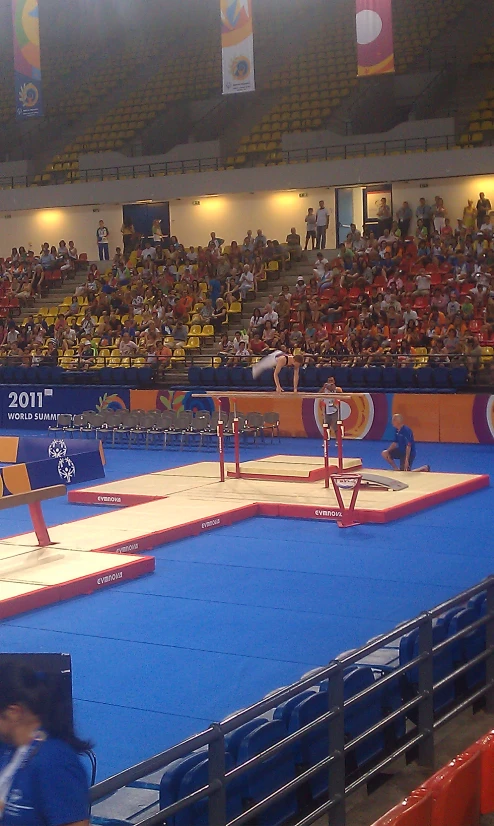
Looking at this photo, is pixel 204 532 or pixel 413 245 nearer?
pixel 204 532

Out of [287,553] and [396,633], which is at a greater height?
[396,633]

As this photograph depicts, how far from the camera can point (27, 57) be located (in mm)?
24922

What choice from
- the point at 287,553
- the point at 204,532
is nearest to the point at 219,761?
the point at 287,553

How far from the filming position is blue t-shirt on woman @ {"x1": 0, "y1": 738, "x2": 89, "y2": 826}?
10.7 ft

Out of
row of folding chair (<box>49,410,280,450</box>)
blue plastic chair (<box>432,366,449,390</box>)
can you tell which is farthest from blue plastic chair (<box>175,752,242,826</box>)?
blue plastic chair (<box>432,366,449,390</box>)

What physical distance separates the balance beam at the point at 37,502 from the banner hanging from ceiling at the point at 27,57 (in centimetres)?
1597

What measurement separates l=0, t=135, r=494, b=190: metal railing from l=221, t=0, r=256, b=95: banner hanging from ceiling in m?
7.75

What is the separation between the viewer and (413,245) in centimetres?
2742

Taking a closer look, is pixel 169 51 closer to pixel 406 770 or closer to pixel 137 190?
pixel 137 190

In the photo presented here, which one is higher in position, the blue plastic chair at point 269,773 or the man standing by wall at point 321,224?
the man standing by wall at point 321,224

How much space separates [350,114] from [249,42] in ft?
34.8

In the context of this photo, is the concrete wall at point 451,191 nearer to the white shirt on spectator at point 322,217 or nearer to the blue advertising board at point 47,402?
the white shirt on spectator at point 322,217

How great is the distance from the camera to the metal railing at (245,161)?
98.1 ft

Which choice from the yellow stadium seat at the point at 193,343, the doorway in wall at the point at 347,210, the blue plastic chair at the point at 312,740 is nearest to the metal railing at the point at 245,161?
the doorway in wall at the point at 347,210
